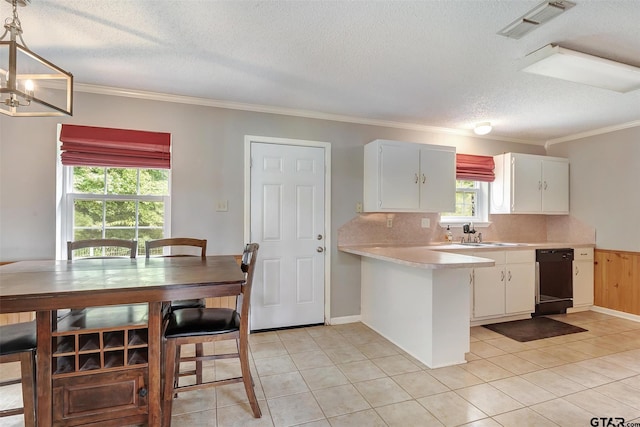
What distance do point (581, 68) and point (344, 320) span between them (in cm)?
303

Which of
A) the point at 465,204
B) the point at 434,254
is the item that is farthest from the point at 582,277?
the point at 434,254

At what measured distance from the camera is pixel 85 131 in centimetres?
276

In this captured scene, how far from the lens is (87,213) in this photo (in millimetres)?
2857

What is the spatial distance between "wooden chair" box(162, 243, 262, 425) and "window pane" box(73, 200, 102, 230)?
1467 mm

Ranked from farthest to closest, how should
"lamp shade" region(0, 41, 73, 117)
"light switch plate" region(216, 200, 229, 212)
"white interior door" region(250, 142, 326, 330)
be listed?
"white interior door" region(250, 142, 326, 330)
"light switch plate" region(216, 200, 229, 212)
"lamp shade" region(0, 41, 73, 117)

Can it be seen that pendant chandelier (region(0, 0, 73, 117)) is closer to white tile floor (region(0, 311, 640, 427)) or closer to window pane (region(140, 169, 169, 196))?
window pane (region(140, 169, 169, 196))

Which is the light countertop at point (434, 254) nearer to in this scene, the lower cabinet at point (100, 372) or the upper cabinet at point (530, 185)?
the upper cabinet at point (530, 185)

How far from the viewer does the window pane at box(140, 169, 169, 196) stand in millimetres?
3029

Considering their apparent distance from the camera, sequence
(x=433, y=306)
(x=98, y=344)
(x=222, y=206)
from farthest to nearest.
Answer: (x=222, y=206), (x=433, y=306), (x=98, y=344)

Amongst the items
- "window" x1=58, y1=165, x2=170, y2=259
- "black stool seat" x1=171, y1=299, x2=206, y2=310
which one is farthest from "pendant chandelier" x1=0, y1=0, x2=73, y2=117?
"black stool seat" x1=171, y1=299, x2=206, y2=310

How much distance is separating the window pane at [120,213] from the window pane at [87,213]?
0.23 feet

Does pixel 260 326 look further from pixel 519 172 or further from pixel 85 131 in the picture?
pixel 519 172

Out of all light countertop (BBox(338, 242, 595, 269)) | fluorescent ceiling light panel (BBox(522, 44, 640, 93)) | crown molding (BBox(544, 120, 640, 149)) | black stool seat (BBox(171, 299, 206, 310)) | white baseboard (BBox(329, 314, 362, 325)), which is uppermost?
crown molding (BBox(544, 120, 640, 149))

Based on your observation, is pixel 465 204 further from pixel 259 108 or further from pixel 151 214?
pixel 151 214
